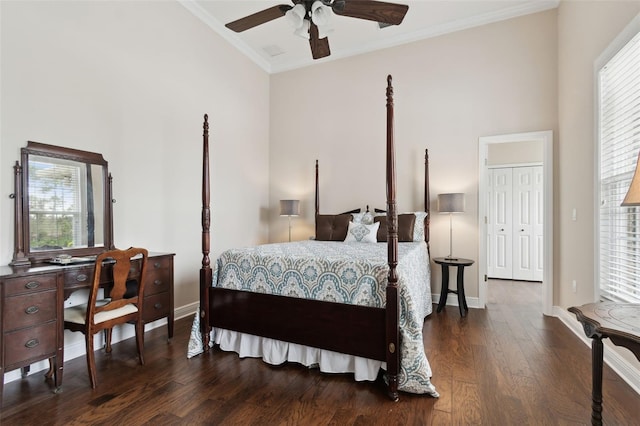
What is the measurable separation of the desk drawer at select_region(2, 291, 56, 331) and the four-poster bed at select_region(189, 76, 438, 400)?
98 cm

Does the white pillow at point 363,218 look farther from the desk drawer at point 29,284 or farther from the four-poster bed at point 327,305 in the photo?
the desk drawer at point 29,284

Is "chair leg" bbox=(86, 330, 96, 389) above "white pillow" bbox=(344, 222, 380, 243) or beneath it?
beneath

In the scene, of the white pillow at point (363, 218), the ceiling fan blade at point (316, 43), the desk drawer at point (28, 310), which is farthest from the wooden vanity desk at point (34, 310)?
the white pillow at point (363, 218)

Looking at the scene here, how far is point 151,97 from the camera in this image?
10.9 feet

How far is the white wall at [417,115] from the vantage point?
152 inches

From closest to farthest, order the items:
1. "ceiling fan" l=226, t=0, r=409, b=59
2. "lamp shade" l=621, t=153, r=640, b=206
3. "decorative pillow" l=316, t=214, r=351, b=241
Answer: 1. "lamp shade" l=621, t=153, r=640, b=206
2. "ceiling fan" l=226, t=0, r=409, b=59
3. "decorative pillow" l=316, t=214, r=351, b=241

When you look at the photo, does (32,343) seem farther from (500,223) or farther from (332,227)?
(500,223)

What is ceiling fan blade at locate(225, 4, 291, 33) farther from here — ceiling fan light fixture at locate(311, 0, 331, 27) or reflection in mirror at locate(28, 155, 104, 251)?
reflection in mirror at locate(28, 155, 104, 251)

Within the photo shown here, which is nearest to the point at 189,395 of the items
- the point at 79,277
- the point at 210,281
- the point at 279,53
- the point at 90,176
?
the point at 210,281

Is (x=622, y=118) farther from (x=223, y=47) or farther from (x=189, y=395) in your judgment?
(x=223, y=47)

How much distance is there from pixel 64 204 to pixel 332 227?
2.88 meters

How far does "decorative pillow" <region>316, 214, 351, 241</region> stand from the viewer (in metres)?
4.28

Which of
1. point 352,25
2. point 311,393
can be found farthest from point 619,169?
point 352,25

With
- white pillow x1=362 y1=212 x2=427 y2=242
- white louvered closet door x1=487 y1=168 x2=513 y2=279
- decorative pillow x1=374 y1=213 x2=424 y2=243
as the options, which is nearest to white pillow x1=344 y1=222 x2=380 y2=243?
decorative pillow x1=374 y1=213 x2=424 y2=243
